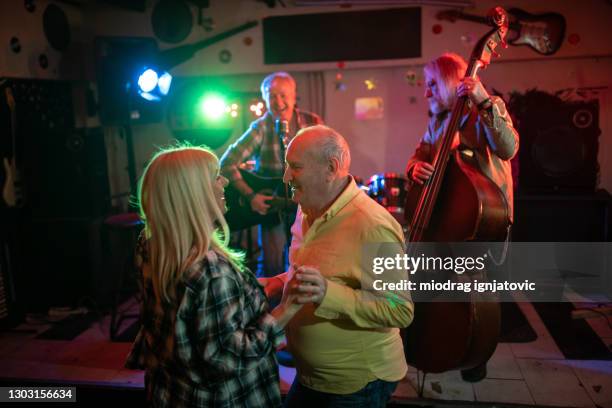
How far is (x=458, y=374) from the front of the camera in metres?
3.10

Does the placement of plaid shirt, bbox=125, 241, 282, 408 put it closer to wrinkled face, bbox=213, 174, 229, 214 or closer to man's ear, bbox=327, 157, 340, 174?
wrinkled face, bbox=213, 174, 229, 214

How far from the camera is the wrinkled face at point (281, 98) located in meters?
3.48

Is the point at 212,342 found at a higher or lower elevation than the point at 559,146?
lower

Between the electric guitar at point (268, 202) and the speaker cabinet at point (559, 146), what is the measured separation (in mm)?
2172

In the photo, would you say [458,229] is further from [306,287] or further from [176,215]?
[176,215]

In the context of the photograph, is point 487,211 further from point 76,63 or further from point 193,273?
point 76,63

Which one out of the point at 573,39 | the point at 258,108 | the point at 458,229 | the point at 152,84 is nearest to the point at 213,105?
the point at 258,108

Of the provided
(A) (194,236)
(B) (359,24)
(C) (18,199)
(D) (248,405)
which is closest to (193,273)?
(A) (194,236)

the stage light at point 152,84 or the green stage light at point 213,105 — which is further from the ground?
the stage light at point 152,84

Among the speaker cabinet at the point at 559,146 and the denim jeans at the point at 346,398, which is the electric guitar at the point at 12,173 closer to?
the denim jeans at the point at 346,398

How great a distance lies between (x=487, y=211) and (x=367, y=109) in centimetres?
308

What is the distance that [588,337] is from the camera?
3.51m

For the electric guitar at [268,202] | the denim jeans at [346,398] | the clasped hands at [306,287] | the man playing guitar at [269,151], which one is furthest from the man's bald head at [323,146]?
the man playing guitar at [269,151]

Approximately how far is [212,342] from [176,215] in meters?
0.36
